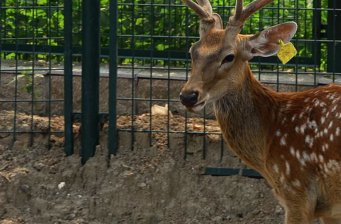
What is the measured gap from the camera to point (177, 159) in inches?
405

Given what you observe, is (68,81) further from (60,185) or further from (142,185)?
(142,185)

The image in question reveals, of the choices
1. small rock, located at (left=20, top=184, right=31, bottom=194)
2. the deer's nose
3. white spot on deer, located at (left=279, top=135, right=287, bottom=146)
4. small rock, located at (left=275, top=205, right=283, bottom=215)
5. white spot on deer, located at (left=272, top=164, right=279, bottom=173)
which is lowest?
small rock, located at (left=275, top=205, right=283, bottom=215)

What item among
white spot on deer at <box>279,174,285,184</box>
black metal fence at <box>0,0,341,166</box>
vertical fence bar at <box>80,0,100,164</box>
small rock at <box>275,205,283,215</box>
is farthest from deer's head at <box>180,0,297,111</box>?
Result: vertical fence bar at <box>80,0,100,164</box>

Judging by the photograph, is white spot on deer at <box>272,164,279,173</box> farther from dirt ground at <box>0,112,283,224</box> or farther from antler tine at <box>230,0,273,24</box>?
dirt ground at <box>0,112,283,224</box>

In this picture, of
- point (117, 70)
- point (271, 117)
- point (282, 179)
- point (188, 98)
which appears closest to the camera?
point (188, 98)

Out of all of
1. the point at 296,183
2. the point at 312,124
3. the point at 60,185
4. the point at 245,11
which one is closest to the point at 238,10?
the point at 245,11

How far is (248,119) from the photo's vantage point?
341 inches

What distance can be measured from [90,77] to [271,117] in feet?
7.89

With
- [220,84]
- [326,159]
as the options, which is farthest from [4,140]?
[326,159]

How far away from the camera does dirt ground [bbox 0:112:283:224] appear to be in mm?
9875

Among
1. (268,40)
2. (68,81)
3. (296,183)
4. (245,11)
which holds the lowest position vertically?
(296,183)

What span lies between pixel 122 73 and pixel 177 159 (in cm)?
136

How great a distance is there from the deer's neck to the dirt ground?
134 centimetres

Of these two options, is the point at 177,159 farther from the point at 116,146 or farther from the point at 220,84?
the point at 220,84
